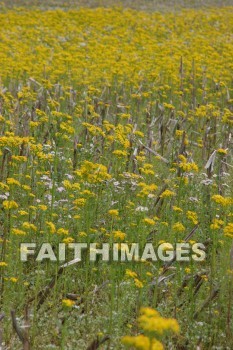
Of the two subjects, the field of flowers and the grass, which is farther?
the grass

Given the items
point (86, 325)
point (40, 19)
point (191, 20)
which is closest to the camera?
point (86, 325)

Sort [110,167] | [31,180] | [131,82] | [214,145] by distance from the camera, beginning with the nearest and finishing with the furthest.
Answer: [31,180] → [110,167] → [214,145] → [131,82]

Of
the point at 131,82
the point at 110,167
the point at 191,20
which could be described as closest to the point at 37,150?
the point at 110,167

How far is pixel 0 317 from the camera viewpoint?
417 cm

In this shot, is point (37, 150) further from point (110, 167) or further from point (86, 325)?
point (86, 325)

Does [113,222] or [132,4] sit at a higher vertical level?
[132,4]

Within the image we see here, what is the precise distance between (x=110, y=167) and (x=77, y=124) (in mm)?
1873

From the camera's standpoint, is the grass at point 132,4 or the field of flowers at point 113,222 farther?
the grass at point 132,4

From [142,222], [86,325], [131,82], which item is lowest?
[86,325]

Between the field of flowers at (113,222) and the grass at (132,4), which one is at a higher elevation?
the grass at (132,4)

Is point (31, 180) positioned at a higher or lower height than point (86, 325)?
higher

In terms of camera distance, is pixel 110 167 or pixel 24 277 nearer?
pixel 24 277

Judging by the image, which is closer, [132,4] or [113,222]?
[113,222]

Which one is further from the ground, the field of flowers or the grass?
the grass
